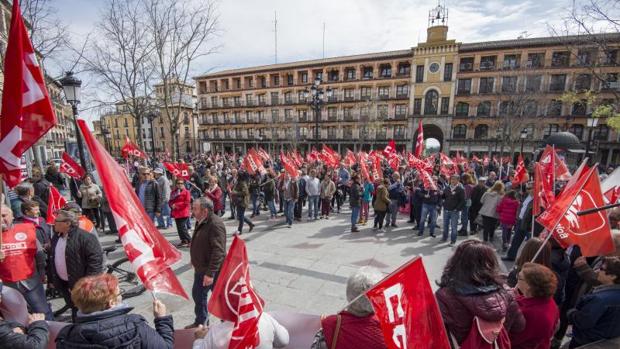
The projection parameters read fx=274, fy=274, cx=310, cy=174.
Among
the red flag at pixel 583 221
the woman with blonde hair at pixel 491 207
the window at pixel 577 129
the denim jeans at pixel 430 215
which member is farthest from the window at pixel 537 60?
the red flag at pixel 583 221

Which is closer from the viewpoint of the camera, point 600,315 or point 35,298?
point 600,315

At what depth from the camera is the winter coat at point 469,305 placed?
1715 mm

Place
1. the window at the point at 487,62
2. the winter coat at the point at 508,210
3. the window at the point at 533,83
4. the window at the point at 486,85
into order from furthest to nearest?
the window at the point at 486,85
the window at the point at 487,62
the window at the point at 533,83
the winter coat at the point at 508,210

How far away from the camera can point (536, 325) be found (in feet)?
6.72

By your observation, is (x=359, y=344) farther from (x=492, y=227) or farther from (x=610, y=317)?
(x=492, y=227)

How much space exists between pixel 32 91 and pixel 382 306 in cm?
328

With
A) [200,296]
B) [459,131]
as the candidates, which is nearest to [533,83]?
[459,131]

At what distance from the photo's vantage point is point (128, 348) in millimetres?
1633

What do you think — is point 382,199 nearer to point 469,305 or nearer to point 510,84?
point 469,305

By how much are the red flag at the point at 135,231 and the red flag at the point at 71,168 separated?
6831 mm

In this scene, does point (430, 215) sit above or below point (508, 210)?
below

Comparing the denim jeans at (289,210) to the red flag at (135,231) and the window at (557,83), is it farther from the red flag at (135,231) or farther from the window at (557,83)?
the window at (557,83)

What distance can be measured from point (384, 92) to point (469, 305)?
42692mm

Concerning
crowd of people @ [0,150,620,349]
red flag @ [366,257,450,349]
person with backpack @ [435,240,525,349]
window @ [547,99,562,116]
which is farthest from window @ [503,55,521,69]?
red flag @ [366,257,450,349]
